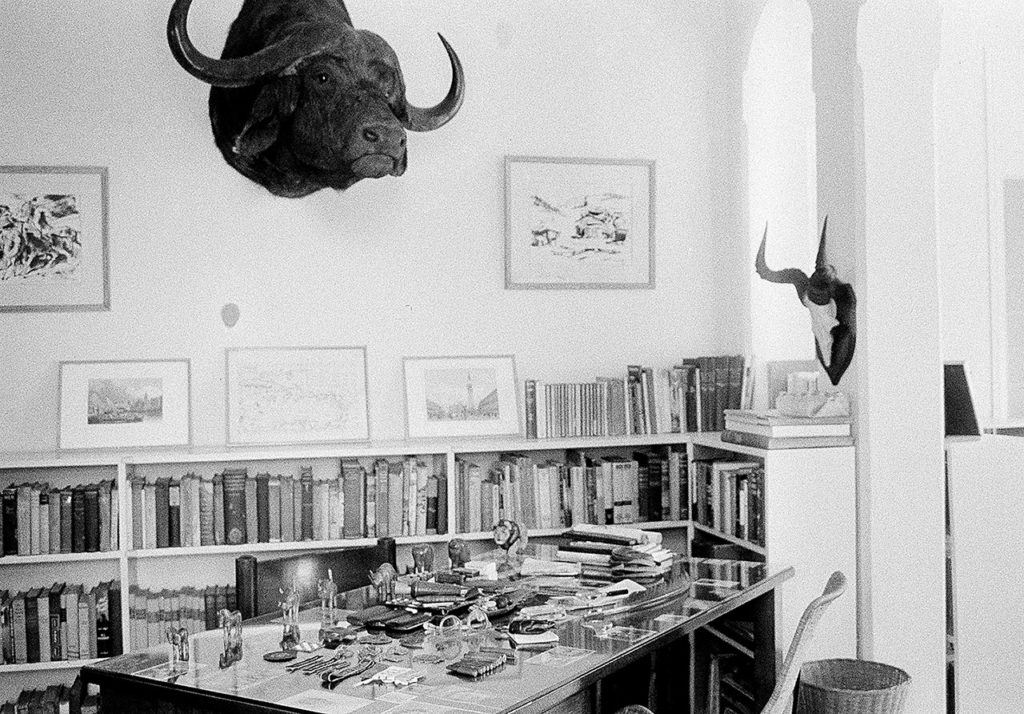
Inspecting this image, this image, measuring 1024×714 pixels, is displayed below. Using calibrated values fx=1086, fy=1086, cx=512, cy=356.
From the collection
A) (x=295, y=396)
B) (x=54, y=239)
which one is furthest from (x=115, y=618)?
(x=54, y=239)

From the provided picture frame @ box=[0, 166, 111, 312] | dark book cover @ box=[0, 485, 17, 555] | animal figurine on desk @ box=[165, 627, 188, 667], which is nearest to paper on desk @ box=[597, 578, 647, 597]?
A: animal figurine on desk @ box=[165, 627, 188, 667]

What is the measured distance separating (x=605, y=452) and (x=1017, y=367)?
1.77 m

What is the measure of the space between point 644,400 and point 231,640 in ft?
8.31

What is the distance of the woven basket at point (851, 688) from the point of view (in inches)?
131

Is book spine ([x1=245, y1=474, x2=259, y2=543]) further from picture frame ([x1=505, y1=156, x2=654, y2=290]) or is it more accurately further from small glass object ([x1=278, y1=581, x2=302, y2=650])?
small glass object ([x1=278, y1=581, x2=302, y2=650])

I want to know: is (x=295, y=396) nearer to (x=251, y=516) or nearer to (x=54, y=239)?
(x=251, y=516)

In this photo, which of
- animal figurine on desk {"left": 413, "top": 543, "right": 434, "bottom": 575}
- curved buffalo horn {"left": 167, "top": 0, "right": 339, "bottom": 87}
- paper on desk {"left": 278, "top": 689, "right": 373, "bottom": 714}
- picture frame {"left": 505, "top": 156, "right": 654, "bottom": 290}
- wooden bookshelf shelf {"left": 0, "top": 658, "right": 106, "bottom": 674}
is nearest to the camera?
paper on desk {"left": 278, "top": 689, "right": 373, "bottom": 714}

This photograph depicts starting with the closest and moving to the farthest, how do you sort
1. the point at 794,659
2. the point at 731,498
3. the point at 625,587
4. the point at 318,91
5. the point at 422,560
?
the point at 794,659 → the point at 625,587 → the point at 422,560 → the point at 318,91 → the point at 731,498

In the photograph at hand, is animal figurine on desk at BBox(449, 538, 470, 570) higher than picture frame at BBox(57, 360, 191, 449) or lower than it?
lower

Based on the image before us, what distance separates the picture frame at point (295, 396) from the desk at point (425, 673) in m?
1.48

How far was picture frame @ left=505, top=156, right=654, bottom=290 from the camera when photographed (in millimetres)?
4672

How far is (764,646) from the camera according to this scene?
10.9ft

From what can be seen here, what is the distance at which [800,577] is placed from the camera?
372 centimetres

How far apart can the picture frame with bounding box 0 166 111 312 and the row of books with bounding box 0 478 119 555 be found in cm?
75
